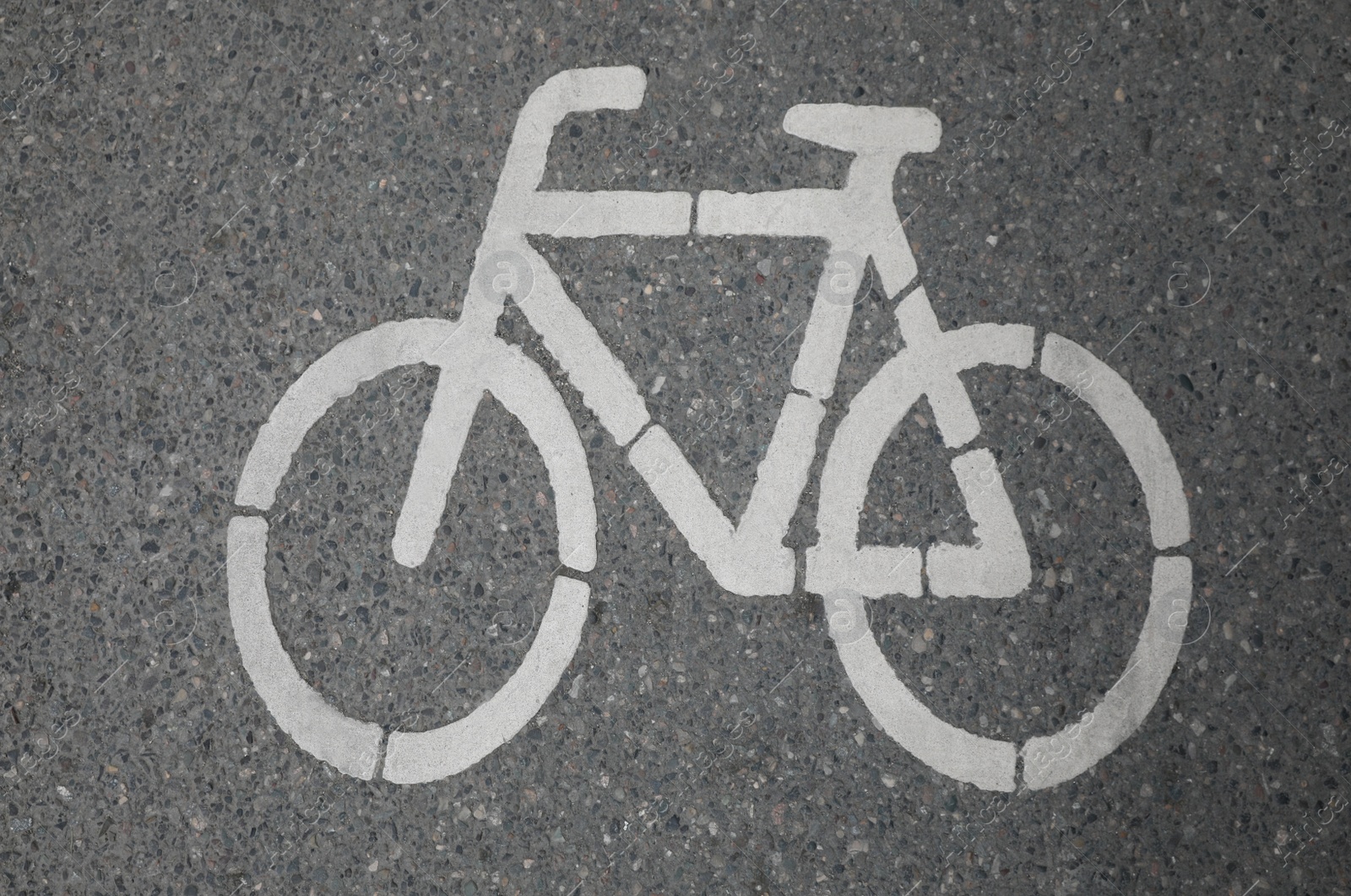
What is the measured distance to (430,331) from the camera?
263cm

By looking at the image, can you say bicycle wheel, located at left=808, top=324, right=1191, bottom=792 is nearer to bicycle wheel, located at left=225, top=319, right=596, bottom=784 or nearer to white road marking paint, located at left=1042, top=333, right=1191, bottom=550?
white road marking paint, located at left=1042, top=333, right=1191, bottom=550

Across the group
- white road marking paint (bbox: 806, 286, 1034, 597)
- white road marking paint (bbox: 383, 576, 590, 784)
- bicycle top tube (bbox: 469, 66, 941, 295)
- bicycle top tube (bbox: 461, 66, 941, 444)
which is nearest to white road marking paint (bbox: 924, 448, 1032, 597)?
white road marking paint (bbox: 806, 286, 1034, 597)

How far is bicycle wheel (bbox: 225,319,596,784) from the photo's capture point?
8.41 ft

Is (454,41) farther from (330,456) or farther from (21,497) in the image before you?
(21,497)

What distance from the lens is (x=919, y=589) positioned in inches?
99.9

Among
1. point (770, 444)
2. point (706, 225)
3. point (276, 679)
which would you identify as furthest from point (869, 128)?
point (276, 679)

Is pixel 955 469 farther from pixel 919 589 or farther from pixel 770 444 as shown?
pixel 770 444

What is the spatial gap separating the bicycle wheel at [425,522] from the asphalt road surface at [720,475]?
0.01 m

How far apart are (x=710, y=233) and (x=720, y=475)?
78 cm

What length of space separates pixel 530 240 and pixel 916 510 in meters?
1.53

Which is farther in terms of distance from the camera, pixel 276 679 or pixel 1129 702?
pixel 276 679

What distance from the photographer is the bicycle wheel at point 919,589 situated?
8.31 ft

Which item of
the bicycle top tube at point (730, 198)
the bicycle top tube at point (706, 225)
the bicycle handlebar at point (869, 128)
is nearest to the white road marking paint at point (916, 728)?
the bicycle top tube at point (706, 225)

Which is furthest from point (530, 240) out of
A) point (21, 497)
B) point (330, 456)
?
point (21, 497)
